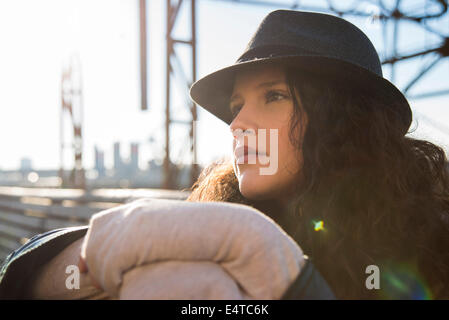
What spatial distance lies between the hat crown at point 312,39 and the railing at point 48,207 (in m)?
1.90

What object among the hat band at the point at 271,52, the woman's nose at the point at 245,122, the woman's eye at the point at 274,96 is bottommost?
the woman's nose at the point at 245,122

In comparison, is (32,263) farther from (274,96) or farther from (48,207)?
(48,207)

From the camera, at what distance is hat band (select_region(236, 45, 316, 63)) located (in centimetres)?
137

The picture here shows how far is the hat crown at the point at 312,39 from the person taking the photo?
1371 millimetres

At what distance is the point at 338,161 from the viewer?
54.2 inches

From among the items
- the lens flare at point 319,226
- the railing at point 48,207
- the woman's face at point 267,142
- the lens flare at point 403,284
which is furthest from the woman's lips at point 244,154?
the railing at point 48,207

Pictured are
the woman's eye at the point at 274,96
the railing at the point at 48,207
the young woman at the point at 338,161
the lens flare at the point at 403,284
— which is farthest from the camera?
the railing at the point at 48,207

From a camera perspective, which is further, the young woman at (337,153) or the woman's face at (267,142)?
the woman's face at (267,142)

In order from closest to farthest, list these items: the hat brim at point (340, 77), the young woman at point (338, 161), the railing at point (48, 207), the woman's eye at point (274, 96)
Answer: the young woman at point (338, 161) < the hat brim at point (340, 77) < the woman's eye at point (274, 96) < the railing at point (48, 207)

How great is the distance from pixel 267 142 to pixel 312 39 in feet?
1.43

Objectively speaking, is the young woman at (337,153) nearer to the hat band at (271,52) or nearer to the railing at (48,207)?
the hat band at (271,52)

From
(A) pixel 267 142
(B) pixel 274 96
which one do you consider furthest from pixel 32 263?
(B) pixel 274 96

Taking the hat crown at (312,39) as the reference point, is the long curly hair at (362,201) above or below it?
below
